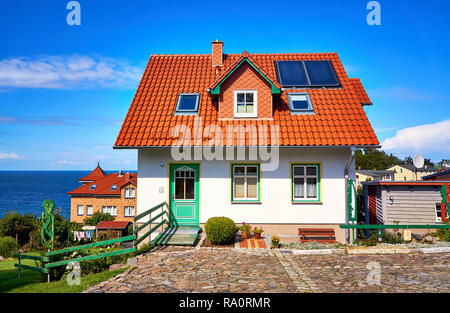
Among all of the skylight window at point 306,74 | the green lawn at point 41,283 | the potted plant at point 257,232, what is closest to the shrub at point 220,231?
the potted plant at point 257,232

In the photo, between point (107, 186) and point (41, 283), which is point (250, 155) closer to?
point (41, 283)

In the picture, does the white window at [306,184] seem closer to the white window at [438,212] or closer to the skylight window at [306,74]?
the skylight window at [306,74]

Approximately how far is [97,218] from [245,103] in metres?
44.9

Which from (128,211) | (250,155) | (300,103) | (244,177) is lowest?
(128,211)

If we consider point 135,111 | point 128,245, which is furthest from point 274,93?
point 128,245

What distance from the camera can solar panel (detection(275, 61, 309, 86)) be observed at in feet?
50.9

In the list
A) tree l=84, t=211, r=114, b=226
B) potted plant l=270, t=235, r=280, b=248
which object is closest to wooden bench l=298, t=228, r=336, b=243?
potted plant l=270, t=235, r=280, b=248

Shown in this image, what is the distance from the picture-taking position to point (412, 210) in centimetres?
1523

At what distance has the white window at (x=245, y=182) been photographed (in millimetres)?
13383

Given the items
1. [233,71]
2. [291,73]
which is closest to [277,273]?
[233,71]

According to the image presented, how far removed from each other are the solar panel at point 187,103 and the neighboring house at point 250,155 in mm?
133

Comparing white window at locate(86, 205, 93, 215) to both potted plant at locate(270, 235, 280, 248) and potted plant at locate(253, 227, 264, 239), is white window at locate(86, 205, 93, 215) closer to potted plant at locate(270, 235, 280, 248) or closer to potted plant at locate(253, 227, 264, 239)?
potted plant at locate(253, 227, 264, 239)

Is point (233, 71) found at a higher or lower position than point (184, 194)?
higher

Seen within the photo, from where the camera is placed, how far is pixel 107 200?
56812mm
